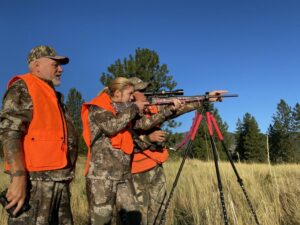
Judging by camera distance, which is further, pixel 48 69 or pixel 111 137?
pixel 111 137

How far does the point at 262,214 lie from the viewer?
14.5 ft

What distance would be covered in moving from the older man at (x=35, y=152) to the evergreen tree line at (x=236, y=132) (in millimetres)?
2420

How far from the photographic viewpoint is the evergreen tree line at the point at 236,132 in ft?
68.4

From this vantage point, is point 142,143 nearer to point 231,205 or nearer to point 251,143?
point 231,205

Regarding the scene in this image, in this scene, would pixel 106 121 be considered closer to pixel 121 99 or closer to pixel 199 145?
pixel 121 99

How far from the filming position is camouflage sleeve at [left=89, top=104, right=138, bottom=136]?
13.2 feet

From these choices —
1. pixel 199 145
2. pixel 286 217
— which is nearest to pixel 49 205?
pixel 286 217

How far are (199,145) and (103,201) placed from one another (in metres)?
25.5

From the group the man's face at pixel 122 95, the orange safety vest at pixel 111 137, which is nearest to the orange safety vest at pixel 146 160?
the orange safety vest at pixel 111 137

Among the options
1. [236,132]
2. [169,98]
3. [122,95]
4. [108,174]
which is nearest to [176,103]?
[169,98]

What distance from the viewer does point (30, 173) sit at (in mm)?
2932

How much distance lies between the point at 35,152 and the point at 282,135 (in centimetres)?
5249

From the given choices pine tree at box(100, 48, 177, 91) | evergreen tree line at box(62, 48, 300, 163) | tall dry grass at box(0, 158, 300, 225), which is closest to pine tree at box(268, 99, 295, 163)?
evergreen tree line at box(62, 48, 300, 163)

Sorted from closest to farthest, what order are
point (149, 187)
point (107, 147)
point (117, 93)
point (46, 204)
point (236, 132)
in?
point (46, 204)
point (107, 147)
point (117, 93)
point (149, 187)
point (236, 132)
